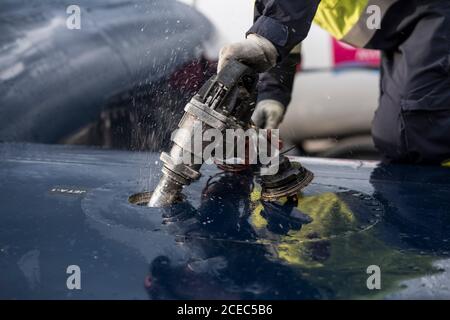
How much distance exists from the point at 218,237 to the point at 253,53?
0.48 meters

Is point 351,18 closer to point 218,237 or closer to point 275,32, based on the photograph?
point 275,32

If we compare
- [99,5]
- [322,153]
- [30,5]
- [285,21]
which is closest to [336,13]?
[285,21]

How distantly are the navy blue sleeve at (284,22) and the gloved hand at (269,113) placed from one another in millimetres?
828

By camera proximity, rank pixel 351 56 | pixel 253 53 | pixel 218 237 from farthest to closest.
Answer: pixel 351 56
pixel 253 53
pixel 218 237

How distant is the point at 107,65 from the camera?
8.88 ft

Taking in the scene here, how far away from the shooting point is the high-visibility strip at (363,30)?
2225 millimetres

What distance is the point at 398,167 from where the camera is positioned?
2.13 m

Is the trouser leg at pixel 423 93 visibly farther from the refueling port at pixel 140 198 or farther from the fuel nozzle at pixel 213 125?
the refueling port at pixel 140 198

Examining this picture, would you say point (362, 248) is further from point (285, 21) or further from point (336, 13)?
point (336, 13)

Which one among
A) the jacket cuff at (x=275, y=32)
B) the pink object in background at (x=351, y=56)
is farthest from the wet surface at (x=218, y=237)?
the pink object in background at (x=351, y=56)

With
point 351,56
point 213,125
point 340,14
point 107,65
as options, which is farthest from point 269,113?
point 351,56

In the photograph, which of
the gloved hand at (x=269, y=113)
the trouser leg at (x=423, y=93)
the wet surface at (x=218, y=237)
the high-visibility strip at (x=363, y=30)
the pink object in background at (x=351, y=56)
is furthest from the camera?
the pink object in background at (x=351, y=56)

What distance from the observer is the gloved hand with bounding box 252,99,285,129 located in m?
2.43
